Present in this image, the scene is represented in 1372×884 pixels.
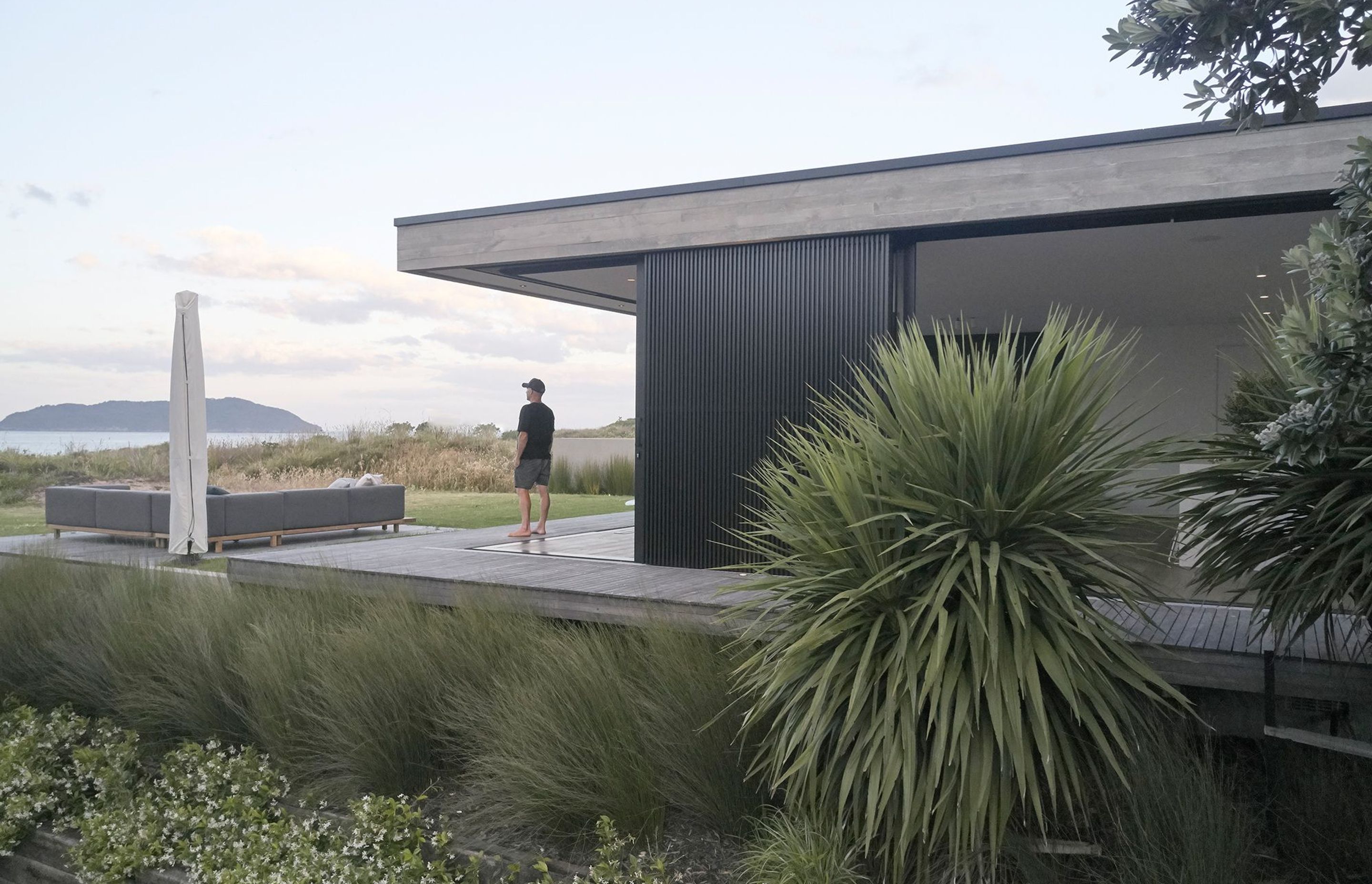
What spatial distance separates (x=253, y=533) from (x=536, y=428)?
14.8 ft

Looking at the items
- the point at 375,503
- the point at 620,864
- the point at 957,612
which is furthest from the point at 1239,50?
the point at 375,503

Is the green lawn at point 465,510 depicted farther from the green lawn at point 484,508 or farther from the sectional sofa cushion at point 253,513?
the sectional sofa cushion at point 253,513

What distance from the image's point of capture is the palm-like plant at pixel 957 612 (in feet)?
9.40

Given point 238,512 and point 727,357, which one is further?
point 238,512

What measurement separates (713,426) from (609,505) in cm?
764

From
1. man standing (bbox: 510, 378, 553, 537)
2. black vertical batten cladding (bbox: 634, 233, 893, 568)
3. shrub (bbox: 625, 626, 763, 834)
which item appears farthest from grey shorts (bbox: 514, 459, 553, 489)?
shrub (bbox: 625, 626, 763, 834)

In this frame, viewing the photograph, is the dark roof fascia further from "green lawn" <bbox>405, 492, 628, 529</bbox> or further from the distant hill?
the distant hill

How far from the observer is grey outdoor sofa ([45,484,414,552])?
401 inches

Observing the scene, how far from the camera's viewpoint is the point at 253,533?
1032cm

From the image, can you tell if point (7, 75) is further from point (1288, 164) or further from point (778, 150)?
point (1288, 164)

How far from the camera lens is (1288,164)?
4508 mm

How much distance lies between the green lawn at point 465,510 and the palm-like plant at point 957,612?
7483 millimetres

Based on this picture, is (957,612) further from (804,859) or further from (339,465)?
(339,465)

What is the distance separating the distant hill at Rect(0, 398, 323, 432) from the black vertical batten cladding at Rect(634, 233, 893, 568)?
42.7 m
